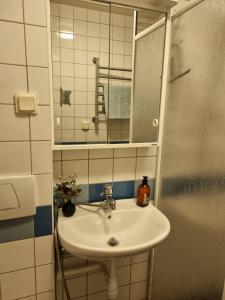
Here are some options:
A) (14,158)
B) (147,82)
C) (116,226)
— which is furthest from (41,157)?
(147,82)

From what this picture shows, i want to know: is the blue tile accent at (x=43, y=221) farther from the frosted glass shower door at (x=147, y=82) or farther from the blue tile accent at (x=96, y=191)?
the frosted glass shower door at (x=147, y=82)

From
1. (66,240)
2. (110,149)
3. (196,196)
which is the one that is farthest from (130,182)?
(66,240)

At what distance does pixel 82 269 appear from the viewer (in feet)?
4.27

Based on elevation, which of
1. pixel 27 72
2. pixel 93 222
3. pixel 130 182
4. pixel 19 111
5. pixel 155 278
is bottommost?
pixel 155 278

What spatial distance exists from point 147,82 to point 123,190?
26.0 inches

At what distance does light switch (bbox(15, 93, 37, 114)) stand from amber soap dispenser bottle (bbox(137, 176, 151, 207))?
746 millimetres

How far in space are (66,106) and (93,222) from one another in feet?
2.05

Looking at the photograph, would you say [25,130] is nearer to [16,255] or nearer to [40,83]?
[40,83]

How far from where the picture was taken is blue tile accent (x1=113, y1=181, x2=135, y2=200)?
4.53ft

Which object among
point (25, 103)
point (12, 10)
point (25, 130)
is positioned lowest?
point (25, 130)

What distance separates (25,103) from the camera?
0.93 meters

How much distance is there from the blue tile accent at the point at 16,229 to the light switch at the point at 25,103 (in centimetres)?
49

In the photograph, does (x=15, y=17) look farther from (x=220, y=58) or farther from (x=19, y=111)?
(x=220, y=58)

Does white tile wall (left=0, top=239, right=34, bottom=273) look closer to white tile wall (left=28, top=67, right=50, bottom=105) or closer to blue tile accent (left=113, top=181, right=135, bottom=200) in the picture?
blue tile accent (left=113, top=181, right=135, bottom=200)
